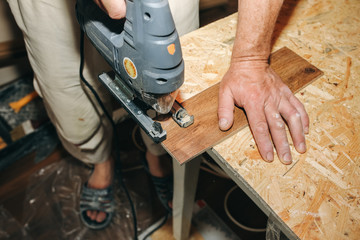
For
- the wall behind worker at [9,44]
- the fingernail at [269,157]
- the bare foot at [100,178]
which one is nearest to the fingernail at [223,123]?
the fingernail at [269,157]

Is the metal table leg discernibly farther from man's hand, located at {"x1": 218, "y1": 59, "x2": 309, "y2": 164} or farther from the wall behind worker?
the wall behind worker

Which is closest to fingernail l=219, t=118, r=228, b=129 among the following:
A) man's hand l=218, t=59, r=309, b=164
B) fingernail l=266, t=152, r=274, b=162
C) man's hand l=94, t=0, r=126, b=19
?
man's hand l=218, t=59, r=309, b=164

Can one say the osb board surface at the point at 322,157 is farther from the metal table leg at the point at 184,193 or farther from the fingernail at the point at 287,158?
the metal table leg at the point at 184,193

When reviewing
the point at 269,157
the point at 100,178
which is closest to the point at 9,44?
the point at 100,178

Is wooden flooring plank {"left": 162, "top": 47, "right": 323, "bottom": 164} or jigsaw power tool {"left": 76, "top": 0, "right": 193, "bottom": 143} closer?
jigsaw power tool {"left": 76, "top": 0, "right": 193, "bottom": 143}

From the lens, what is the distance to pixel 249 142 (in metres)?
0.72

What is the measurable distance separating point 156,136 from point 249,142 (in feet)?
0.79

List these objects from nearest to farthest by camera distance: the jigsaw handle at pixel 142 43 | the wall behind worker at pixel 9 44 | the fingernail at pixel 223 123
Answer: the jigsaw handle at pixel 142 43 < the fingernail at pixel 223 123 < the wall behind worker at pixel 9 44

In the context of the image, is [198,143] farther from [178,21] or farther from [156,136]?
[178,21]

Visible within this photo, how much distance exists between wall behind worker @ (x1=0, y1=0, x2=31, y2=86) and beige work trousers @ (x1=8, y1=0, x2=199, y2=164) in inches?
19.6

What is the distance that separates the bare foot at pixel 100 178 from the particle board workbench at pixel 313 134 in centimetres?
78

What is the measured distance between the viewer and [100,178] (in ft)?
4.99

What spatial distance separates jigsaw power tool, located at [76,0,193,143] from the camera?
51 centimetres

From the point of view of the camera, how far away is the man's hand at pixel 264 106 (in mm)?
703
